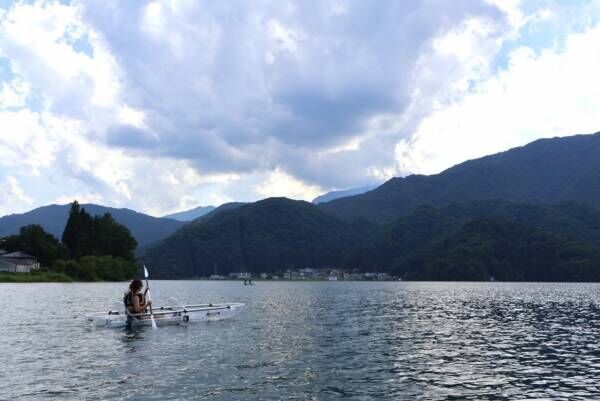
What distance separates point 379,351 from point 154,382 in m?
19.7

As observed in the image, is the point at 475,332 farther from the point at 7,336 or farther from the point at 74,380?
the point at 7,336

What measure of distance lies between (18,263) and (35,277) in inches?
732

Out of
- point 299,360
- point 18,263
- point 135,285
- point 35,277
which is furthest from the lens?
point 18,263

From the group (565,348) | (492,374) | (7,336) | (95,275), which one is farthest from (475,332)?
(95,275)

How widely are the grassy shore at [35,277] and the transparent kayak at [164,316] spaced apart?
119 metres

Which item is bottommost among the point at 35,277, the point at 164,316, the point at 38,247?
the point at 164,316

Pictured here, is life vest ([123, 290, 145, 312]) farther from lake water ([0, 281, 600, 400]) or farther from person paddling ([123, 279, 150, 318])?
lake water ([0, 281, 600, 400])

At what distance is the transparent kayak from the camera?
60188 mm

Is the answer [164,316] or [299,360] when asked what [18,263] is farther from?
[299,360]

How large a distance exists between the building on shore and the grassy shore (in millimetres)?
9820

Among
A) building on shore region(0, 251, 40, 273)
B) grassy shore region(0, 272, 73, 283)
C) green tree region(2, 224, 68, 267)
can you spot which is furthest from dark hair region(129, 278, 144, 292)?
green tree region(2, 224, 68, 267)

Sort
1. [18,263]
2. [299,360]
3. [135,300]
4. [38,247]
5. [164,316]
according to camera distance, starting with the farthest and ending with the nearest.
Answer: [38,247], [18,263], [164,316], [135,300], [299,360]

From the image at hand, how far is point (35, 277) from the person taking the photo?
566ft

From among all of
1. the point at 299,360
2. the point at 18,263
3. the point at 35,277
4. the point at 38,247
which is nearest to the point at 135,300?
the point at 299,360
